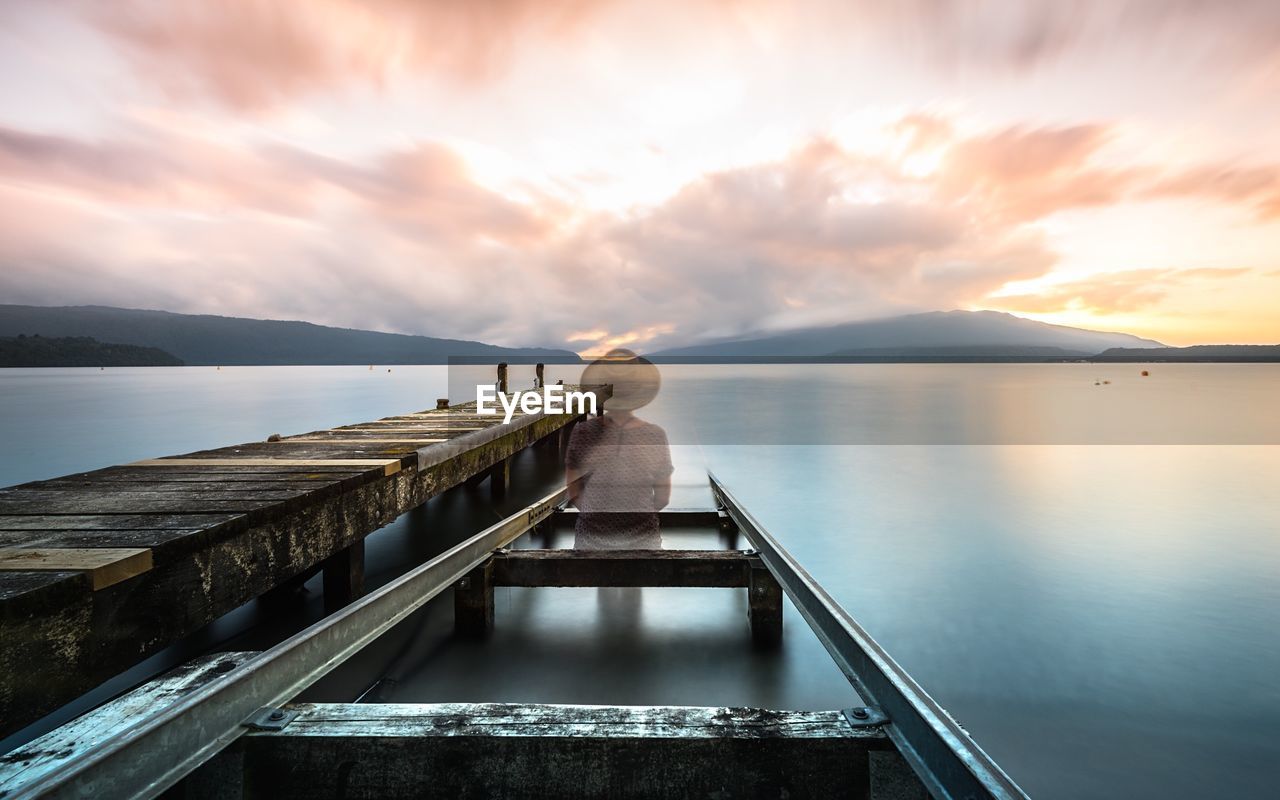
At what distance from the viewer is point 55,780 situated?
126 cm

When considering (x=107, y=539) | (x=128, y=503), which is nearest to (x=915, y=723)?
(x=107, y=539)

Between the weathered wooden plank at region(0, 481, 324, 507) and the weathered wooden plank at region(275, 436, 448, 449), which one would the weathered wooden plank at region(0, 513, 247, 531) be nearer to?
the weathered wooden plank at region(0, 481, 324, 507)

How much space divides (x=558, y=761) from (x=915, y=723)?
3.08ft

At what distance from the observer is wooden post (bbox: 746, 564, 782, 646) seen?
4113 millimetres

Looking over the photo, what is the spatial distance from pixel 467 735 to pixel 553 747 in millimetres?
231

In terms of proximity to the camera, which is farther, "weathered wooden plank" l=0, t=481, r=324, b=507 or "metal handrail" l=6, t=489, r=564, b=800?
"weathered wooden plank" l=0, t=481, r=324, b=507

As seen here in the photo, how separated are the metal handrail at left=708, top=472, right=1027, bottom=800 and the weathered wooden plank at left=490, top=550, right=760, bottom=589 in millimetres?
1305

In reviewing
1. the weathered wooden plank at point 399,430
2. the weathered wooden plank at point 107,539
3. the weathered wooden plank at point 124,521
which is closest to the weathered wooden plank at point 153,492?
the weathered wooden plank at point 124,521

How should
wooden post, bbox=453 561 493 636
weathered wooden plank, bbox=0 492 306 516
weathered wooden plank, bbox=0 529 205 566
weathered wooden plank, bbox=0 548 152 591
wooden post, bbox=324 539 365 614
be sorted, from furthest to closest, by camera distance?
wooden post, bbox=324 539 365 614
wooden post, bbox=453 561 493 636
weathered wooden plank, bbox=0 492 306 516
weathered wooden plank, bbox=0 529 205 566
weathered wooden plank, bbox=0 548 152 591

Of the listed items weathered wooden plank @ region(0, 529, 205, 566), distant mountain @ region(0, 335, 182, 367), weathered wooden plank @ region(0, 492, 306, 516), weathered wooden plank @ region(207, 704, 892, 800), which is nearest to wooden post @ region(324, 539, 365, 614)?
weathered wooden plank @ region(0, 492, 306, 516)

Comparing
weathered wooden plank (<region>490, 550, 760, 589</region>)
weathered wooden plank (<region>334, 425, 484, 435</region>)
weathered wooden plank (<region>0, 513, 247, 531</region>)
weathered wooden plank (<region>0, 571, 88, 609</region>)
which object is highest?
weathered wooden plank (<region>334, 425, 484, 435</region>)

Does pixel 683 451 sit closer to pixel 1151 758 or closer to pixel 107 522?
pixel 1151 758

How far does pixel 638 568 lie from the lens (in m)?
3.80

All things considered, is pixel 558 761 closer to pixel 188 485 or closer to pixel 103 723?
pixel 103 723
